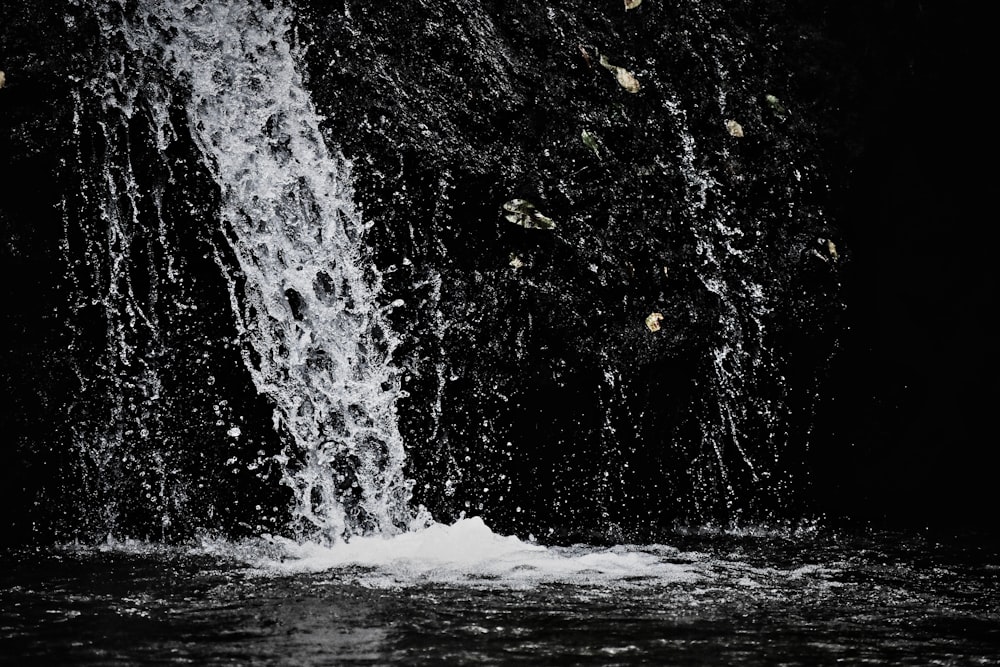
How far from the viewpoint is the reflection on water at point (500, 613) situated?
3.17 meters

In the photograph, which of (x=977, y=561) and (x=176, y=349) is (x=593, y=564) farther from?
(x=176, y=349)

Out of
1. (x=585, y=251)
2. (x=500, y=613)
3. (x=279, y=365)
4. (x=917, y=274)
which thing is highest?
(x=585, y=251)

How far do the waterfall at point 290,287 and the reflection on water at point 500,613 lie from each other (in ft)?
2.96

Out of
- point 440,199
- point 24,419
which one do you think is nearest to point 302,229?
point 440,199

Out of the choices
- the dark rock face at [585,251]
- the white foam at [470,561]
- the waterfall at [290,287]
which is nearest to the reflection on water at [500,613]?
the white foam at [470,561]

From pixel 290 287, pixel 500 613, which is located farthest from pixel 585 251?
pixel 500 613

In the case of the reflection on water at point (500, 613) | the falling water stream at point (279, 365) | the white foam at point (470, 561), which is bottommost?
the reflection on water at point (500, 613)

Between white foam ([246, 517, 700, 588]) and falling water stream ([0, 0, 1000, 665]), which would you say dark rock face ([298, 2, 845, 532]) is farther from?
white foam ([246, 517, 700, 588])

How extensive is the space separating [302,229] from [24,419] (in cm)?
187

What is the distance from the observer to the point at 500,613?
11.9ft

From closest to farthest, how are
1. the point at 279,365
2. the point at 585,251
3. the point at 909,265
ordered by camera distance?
the point at 279,365 < the point at 585,251 < the point at 909,265

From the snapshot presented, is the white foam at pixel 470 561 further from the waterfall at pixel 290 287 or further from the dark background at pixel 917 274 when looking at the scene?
the dark background at pixel 917 274

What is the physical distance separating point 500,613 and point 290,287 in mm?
2584

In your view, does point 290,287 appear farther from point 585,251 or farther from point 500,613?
point 500,613
